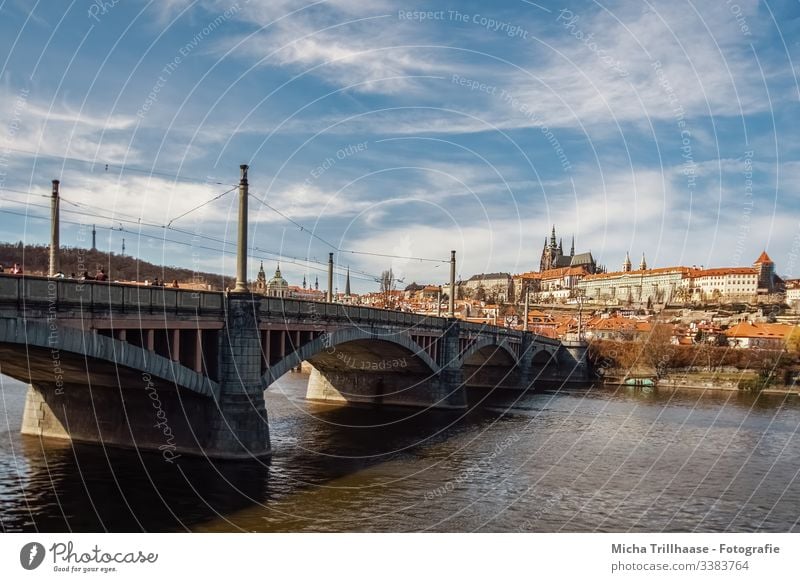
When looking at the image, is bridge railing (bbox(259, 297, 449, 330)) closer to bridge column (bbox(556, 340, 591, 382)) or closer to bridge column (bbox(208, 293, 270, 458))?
bridge column (bbox(208, 293, 270, 458))

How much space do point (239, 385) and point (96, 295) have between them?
876 cm

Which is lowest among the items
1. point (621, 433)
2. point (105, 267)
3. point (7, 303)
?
point (621, 433)

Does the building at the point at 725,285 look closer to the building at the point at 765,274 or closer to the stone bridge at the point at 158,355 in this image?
the building at the point at 765,274

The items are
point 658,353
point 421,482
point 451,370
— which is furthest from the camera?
point 658,353

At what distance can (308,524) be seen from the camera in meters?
22.7

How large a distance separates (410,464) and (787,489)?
1640cm

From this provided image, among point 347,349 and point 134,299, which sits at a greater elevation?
point 134,299

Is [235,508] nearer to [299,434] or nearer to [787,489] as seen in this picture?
[299,434]

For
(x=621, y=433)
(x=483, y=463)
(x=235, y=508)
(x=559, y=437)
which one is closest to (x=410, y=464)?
(x=483, y=463)
